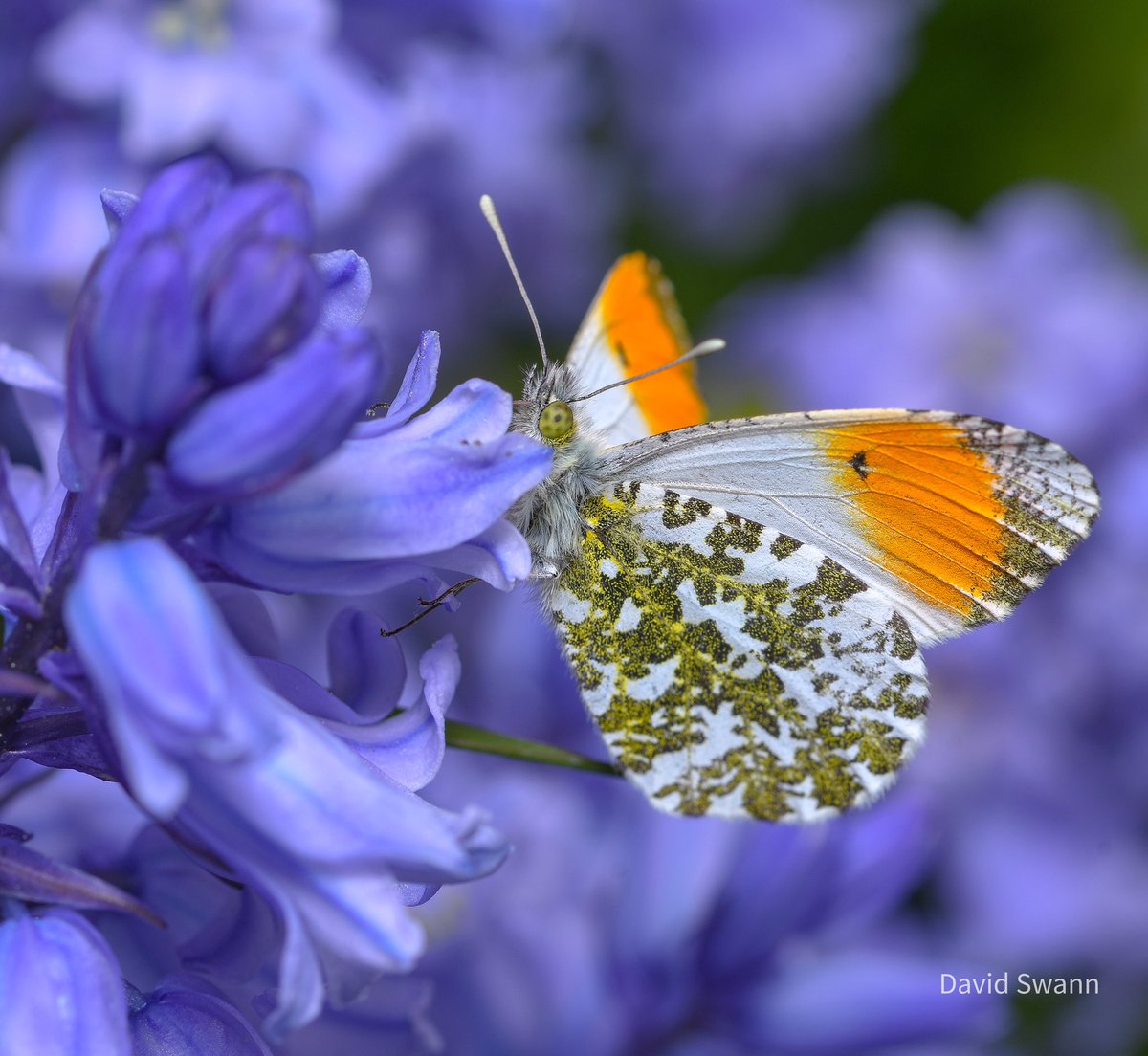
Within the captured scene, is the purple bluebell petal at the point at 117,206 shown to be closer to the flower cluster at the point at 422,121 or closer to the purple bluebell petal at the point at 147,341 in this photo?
the purple bluebell petal at the point at 147,341

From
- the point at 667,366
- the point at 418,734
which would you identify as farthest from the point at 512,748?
the point at 667,366

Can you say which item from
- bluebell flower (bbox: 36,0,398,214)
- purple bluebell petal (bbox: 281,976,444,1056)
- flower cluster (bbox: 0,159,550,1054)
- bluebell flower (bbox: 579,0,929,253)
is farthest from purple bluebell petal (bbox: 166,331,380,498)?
bluebell flower (bbox: 579,0,929,253)

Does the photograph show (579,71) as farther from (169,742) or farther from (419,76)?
(169,742)

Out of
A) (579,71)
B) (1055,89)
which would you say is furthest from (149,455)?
(1055,89)

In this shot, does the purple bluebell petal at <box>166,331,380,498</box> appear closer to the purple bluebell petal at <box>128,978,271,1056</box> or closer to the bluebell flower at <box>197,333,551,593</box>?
the bluebell flower at <box>197,333,551,593</box>

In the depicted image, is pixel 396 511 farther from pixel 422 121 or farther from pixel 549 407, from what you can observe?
pixel 422 121

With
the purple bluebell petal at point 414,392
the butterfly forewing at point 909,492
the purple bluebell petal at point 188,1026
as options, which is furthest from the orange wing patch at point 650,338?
the purple bluebell petal at point 188,1026

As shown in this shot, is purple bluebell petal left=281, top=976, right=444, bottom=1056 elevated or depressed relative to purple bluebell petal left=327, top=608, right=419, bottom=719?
depressed
